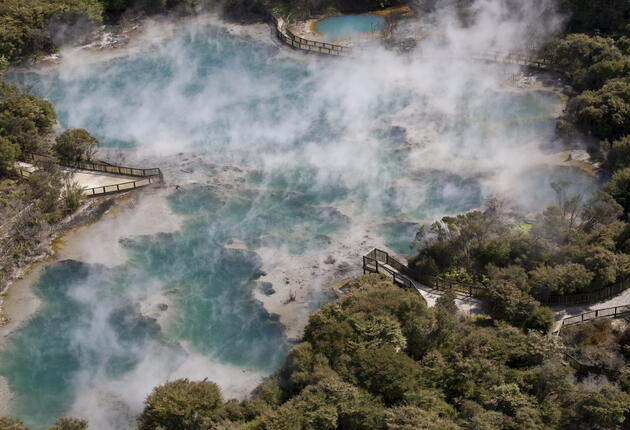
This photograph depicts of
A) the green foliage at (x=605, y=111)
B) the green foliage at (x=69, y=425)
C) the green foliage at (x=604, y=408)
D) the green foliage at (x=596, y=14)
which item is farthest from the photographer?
the green foliage at (x=596, y=14)

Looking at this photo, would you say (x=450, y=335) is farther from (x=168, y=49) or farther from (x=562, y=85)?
(x=168, y=49)

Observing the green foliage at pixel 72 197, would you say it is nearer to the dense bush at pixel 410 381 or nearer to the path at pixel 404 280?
the path at pixel 404 280

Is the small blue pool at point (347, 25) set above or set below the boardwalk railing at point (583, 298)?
above

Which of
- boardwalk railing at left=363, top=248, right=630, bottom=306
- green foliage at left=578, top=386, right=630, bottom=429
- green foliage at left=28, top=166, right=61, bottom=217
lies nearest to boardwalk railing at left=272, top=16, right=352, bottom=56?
green foliage at left=28, top=166, right=61, bottom=217

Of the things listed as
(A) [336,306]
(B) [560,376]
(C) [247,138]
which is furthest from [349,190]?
(B) [560,376]

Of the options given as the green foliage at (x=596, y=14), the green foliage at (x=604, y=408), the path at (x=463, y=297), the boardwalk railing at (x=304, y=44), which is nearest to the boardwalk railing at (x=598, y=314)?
the path at (x=463, y=297)
